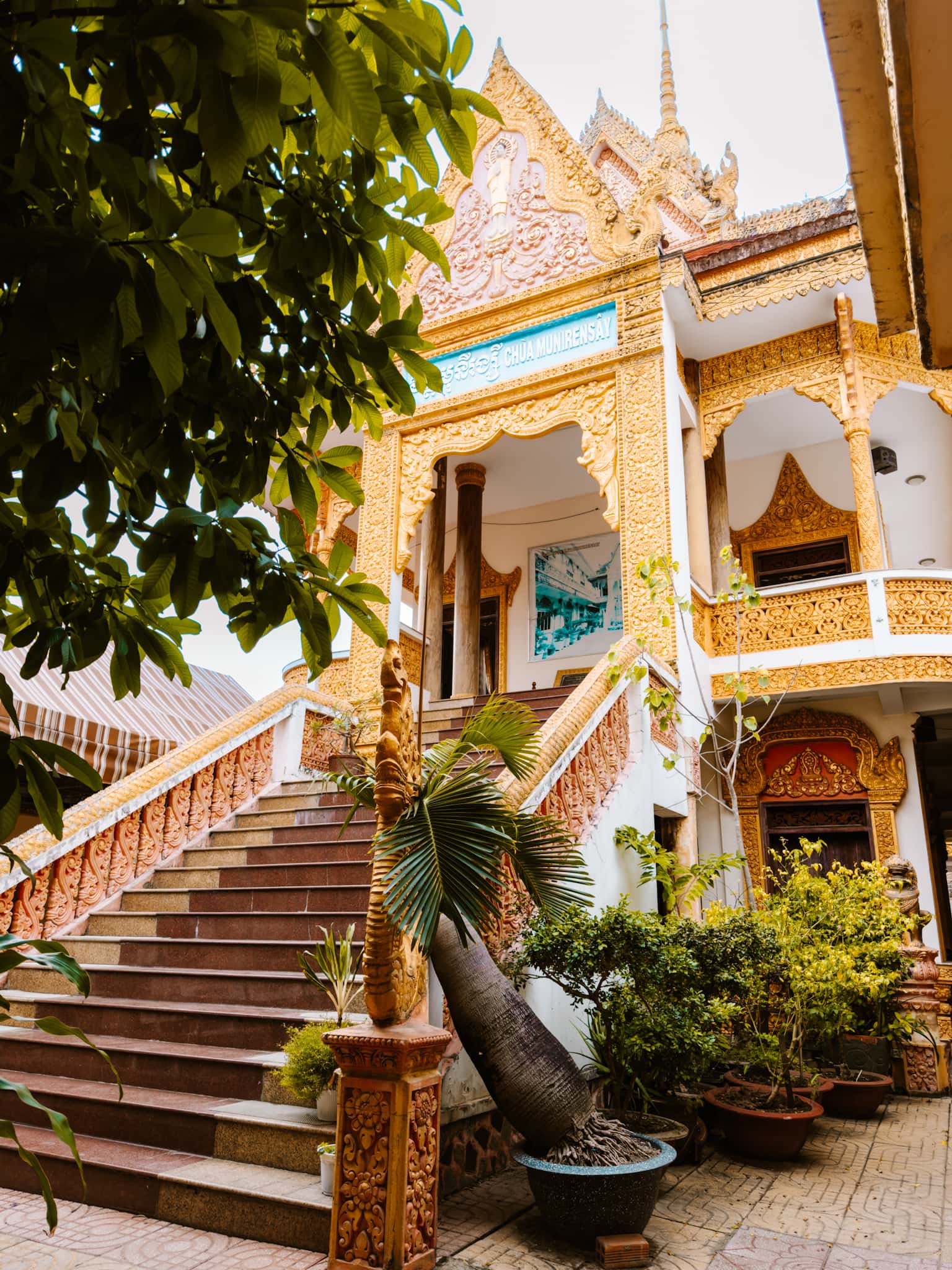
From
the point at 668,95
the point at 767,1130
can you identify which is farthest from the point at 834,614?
the point at 668,95

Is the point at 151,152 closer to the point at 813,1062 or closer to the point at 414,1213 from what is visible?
the point at 414,1213

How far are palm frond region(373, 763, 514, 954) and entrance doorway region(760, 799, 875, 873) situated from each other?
633 centimetres

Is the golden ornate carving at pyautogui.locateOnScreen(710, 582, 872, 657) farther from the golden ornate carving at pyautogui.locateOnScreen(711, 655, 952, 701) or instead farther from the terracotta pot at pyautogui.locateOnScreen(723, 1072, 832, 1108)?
the terracotta pot at pyautogui.locateOnScreen(723, 1072, 832, 1108)

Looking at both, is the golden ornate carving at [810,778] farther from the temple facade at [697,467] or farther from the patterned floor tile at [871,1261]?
the patterned floor tile at [871,1261]

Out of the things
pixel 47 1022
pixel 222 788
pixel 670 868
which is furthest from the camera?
pixel 222 788

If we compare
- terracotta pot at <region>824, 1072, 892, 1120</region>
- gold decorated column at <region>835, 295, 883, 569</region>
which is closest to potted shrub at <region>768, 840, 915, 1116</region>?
terracotta pot at <region>824, 1072, 892, 1120</region>

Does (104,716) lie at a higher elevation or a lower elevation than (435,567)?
lower

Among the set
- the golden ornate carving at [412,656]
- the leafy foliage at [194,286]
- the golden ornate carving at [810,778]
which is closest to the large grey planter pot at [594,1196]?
the leafy foliage at [194,286]

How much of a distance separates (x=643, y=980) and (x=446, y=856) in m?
1.28

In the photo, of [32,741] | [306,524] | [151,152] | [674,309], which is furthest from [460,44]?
[674,309]

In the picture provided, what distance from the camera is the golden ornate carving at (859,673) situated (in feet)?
24.6

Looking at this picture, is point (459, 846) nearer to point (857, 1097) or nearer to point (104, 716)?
point (857, 1097)

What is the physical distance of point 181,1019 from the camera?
426cm

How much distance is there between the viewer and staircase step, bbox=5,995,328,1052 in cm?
407
